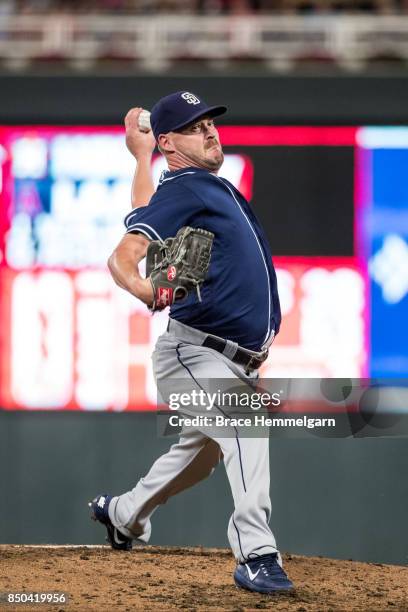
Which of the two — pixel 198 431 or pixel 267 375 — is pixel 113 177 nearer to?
pixel 267 375

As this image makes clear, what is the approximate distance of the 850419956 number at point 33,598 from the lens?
373 cm

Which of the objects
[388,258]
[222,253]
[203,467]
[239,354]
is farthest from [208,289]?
[388,258]

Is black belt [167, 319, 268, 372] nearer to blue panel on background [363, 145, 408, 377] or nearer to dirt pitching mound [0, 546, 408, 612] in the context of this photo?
dirt pitching mound [0, 546, 408, 612]

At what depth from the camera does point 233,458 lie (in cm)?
399

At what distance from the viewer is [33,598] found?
3764 millimetres

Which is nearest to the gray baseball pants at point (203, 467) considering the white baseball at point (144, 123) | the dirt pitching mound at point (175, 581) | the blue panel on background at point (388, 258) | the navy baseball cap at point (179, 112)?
the dirt pitching mound at point (175, 581)

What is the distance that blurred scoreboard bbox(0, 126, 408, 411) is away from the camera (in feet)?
21.4

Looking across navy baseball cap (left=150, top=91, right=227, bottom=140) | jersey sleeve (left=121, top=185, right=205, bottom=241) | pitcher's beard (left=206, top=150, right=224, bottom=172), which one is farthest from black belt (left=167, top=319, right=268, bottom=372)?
navy baseball cap (left=150, top=91, right=227, bottom=140)

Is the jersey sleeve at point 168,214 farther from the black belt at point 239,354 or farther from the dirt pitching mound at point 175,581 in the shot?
the dirt pitching mound at point 175,581

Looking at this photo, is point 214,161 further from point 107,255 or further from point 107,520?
point 107,255

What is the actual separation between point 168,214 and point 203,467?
41.9 inches

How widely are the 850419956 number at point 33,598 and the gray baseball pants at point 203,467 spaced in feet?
1.94

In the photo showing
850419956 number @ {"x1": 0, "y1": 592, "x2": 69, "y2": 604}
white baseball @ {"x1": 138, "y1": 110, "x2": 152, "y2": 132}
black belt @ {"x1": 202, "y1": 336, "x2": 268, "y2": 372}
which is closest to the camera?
850419956 number @ {"x1": 0, "y1": 592, "x2": 69, "y2": 604}

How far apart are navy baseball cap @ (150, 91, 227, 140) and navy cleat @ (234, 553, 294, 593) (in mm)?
1494
